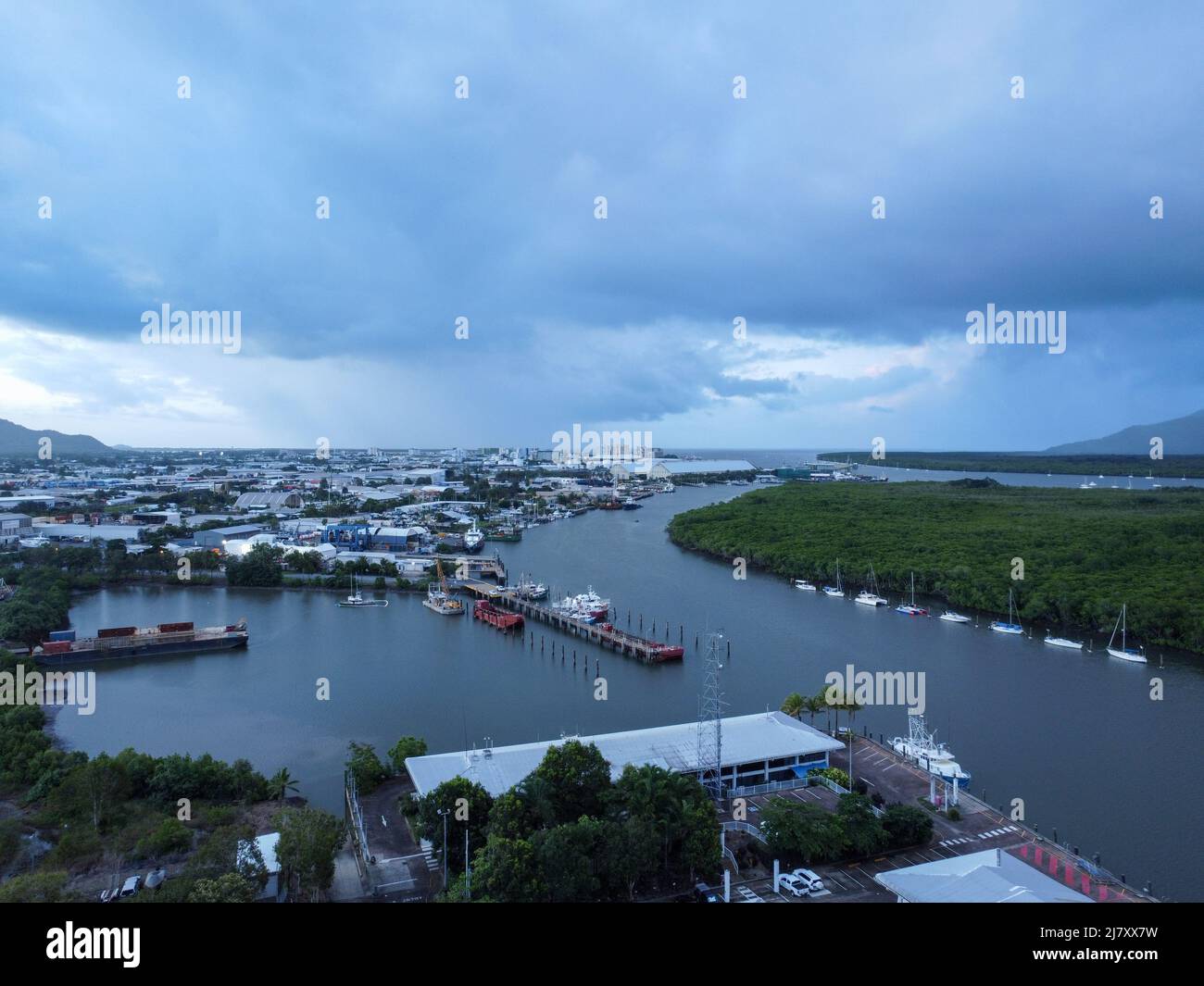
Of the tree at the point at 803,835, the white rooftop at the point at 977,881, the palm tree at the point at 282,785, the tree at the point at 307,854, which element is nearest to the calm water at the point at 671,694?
the palm tree at the point at 282,785

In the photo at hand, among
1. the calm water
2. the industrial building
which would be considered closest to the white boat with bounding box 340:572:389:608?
the calm water

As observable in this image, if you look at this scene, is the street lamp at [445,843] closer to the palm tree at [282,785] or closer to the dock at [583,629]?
the palm tree at [282,785]

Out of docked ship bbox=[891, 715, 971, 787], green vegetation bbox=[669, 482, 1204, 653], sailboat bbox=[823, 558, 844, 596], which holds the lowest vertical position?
docked ship bbox=[891, 715, 971, 787]

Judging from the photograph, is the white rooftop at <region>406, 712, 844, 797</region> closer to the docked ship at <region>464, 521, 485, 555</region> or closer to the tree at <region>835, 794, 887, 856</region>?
the tree at <region>835, 794, 887, 856</region>

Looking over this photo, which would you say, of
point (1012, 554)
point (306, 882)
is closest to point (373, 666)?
point (306, 882)

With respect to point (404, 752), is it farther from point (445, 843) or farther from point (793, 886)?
point (793, 886)

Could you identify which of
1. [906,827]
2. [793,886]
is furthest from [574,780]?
[906,827]

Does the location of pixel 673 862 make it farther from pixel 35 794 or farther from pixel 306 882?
pixel 35 794
